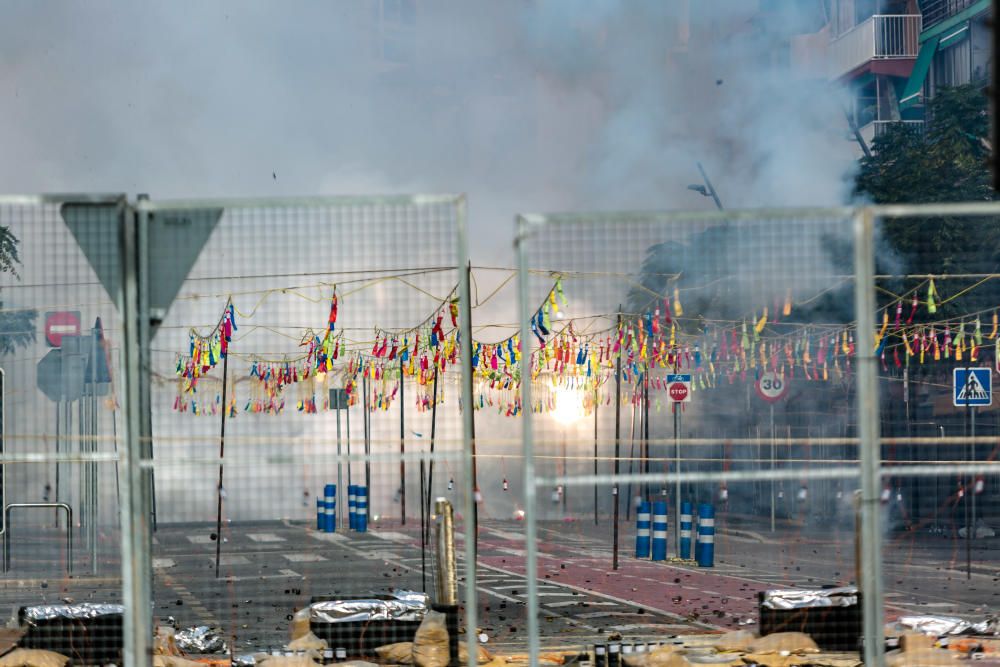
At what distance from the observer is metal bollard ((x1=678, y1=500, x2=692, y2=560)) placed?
71.5 feet

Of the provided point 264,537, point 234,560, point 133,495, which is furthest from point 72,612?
point 264,537

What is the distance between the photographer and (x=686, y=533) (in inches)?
875

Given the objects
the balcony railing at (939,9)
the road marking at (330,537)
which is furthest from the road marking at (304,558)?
the balcony railing at (939,9)

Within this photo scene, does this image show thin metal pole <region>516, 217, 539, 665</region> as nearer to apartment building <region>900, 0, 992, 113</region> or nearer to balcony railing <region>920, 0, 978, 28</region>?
apartment building <region>900, 0, 992, 113</region>

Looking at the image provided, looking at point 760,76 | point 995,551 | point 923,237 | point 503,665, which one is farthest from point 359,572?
point 760,76

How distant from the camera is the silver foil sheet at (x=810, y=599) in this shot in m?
10.8

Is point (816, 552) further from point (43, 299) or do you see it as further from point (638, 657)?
point (43, 299)

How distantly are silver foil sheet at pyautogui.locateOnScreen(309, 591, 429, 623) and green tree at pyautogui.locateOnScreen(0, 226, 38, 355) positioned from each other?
3.32 metres

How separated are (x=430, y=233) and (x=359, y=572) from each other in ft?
46.4

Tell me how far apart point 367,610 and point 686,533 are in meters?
12.3

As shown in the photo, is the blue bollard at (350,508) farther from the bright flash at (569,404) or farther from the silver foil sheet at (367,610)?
the silver foil sheet at (367,610)

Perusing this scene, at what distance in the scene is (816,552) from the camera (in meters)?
24.4

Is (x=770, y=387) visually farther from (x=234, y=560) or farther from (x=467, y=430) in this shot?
(x=467, y=430)

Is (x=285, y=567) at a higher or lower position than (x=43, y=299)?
lower
